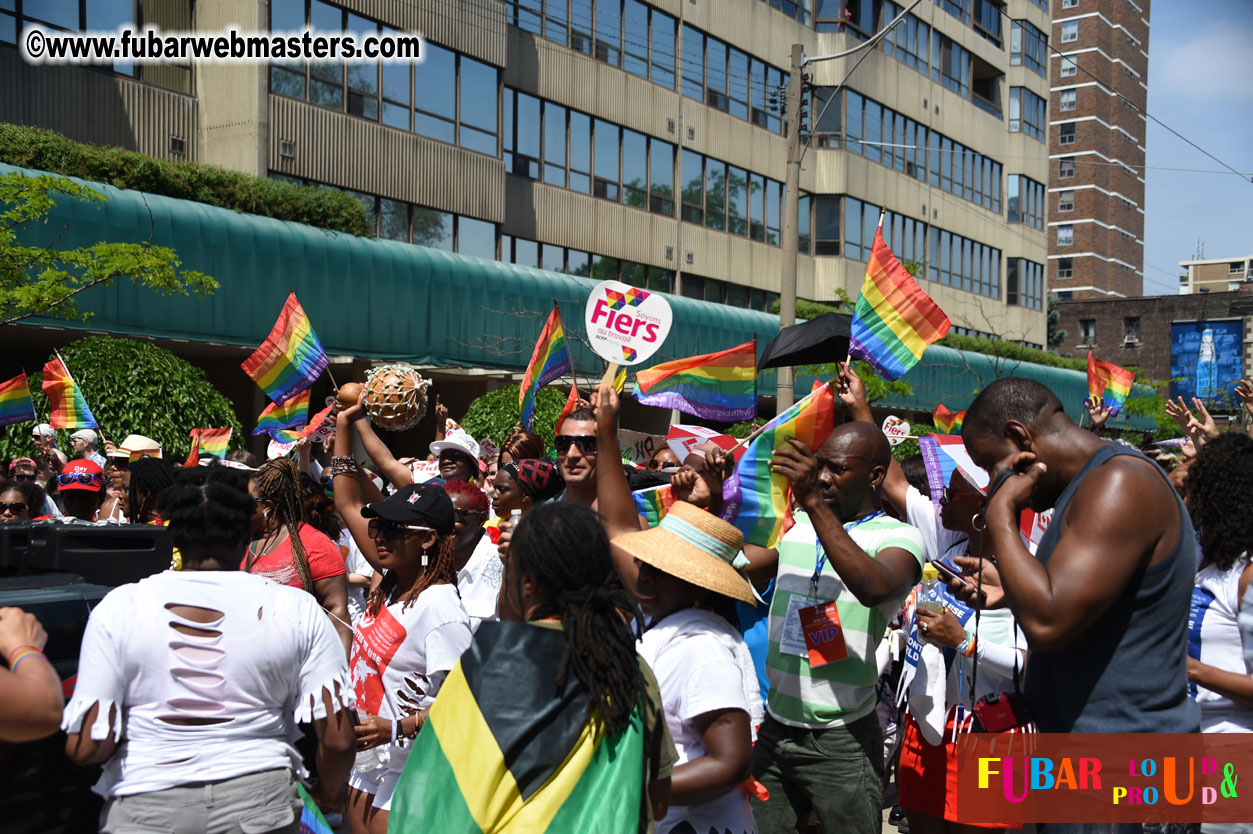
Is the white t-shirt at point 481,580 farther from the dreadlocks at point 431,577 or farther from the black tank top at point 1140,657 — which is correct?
the black tank top at point 1140,657

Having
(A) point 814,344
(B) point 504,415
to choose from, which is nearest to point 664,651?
(A) point 814,344

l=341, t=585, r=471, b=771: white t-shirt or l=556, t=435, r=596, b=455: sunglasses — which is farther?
l=556, t=435, r=596, b=455: sunglasses

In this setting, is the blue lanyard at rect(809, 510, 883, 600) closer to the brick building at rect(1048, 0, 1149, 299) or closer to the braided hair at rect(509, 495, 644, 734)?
the braided hair at rect(509, 495, 644, 734)

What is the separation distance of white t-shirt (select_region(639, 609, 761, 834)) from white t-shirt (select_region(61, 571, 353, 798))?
3.38 feet

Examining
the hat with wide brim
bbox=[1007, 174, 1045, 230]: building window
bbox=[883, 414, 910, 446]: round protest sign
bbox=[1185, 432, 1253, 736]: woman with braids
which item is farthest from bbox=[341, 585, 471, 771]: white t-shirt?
bbox=[1007, 174, 1045, 230]: building window

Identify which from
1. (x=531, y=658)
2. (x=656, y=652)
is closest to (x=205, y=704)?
(x=531, y=658)

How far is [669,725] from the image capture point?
323 cm

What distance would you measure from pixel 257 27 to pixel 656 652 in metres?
19.7

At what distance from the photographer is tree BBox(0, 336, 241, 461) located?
13.7m

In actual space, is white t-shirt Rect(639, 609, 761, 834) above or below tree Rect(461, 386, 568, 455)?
below

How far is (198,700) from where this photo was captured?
3125 mm

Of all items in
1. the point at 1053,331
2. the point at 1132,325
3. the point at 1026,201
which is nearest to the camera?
the point at 1026,201

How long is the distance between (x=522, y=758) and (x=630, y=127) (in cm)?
2785

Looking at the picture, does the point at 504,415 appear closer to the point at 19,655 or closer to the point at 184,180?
the point at 184,180
